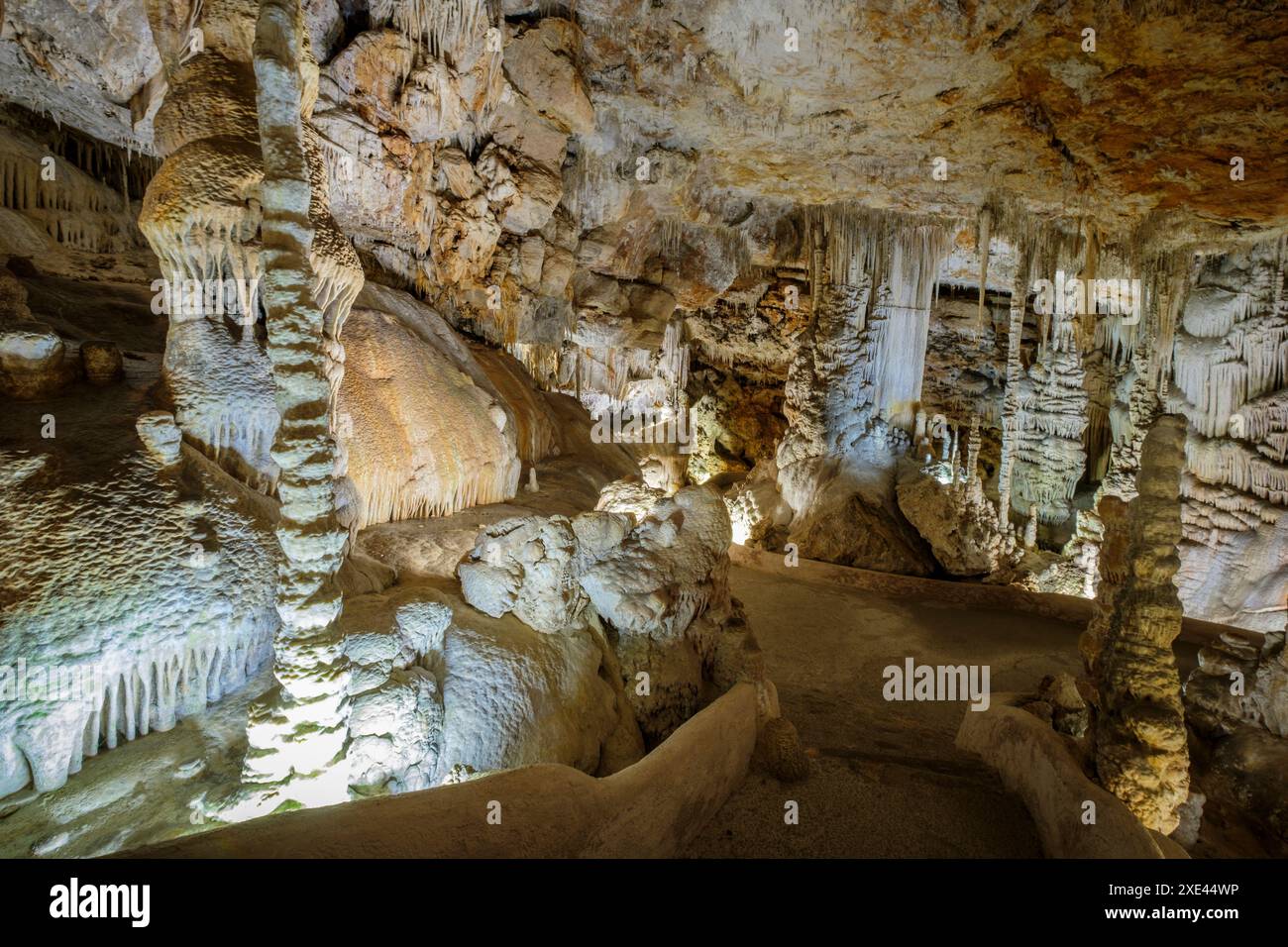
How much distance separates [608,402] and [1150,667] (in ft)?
38.5

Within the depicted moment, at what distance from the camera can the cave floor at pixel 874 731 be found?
383 centimetres

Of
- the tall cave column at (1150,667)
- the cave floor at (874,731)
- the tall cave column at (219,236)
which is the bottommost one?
the cave floor at (874,731)

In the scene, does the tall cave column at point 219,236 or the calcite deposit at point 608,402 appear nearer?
the calcite deposit at point 608,402

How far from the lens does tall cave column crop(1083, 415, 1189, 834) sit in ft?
12.9

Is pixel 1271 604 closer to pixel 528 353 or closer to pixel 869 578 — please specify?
pixel 869 578

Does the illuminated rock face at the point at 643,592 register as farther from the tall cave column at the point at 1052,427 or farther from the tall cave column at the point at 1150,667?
the tall cave column at the point at 1052,427

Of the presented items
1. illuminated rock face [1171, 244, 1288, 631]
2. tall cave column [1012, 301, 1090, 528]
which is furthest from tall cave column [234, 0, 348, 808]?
tall cave column [1012, 301, 1090, 528]

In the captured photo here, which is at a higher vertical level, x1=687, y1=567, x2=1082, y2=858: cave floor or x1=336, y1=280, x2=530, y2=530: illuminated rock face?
x1=336, y1=280, x2=530, y2=530: illuminated rock face

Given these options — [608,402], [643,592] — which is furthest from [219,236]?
[608,402]

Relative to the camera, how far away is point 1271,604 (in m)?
9.92

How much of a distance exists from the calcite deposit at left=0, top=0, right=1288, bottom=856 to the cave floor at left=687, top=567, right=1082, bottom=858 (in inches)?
2.6

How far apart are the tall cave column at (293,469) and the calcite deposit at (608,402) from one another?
23 millimetres

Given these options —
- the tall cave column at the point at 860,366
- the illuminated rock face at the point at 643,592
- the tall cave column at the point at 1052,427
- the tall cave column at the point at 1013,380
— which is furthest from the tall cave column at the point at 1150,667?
the tall cave column at the point at 1052,427

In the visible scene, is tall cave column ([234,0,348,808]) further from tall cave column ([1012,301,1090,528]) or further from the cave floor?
tall cave column ([1012,301,1090,528])
